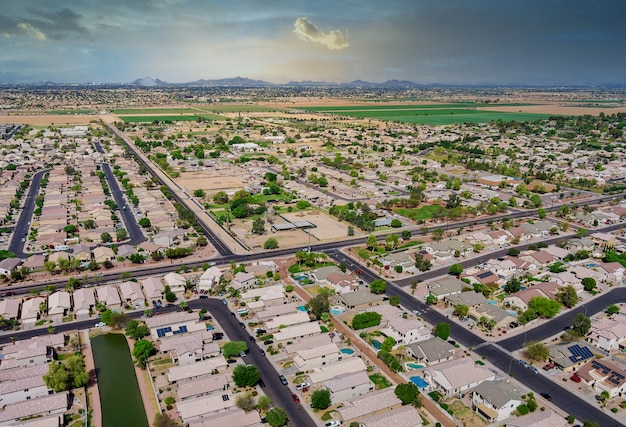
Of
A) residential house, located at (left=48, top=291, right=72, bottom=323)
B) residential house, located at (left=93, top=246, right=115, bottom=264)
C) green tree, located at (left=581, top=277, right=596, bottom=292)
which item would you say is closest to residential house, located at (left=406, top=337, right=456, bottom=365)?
A: green tree, located at (left=581, top=277, right=596, bottom=292)

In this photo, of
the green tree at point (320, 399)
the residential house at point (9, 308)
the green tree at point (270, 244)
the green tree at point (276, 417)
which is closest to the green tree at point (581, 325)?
the green tree at point (320, 399)

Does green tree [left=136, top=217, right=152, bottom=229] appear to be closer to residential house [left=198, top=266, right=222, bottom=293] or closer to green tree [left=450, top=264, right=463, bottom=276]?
residential house [left=198, top=266, right=222, bottom=293]

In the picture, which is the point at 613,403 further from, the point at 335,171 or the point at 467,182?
the point at 335,171

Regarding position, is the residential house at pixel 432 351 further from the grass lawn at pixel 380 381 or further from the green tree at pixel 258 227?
the green tree at pixel 258 227

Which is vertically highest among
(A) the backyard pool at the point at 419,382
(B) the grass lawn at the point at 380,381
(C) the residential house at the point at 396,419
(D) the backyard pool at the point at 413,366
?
(C) the residential house at the point at 396,419

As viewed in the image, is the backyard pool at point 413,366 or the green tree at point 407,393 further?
the backyard pool at point 413,366

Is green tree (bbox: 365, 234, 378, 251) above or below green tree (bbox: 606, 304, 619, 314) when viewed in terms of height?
above
